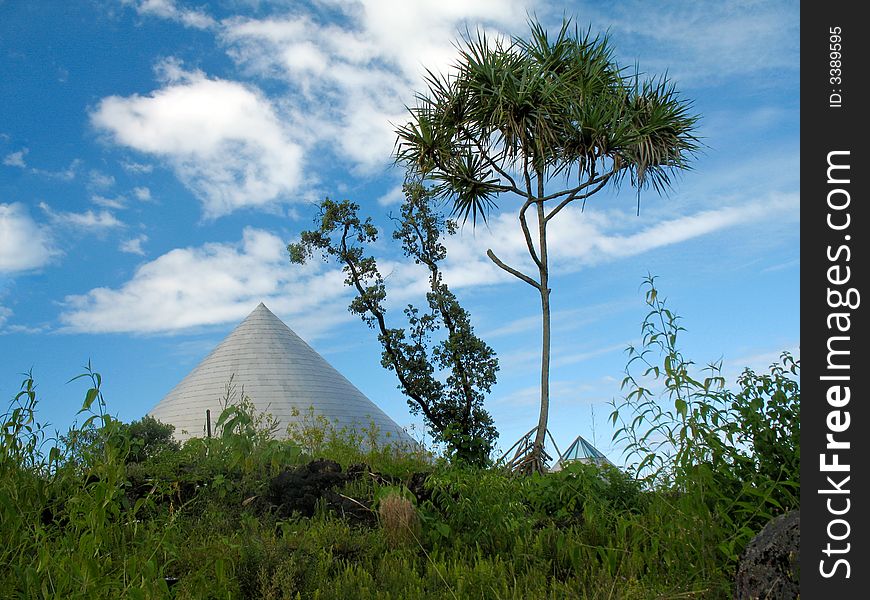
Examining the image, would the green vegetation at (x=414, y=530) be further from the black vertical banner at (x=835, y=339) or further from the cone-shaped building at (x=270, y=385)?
the cone-shaped building at (x=270, y=385)

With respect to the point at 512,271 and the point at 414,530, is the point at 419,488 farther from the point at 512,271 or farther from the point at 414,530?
A: the point at 512,271

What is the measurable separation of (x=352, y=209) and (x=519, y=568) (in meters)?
14.4

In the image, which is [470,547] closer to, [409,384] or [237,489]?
[237,489]

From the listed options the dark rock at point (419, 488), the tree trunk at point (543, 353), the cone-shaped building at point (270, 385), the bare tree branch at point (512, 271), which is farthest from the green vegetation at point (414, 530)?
the cone-shaped building at point (270, 385)

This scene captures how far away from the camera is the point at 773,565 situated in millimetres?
3660

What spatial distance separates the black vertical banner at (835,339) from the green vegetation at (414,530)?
2.80 ft

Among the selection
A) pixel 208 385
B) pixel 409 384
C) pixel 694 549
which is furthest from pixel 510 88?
pixel 208 385

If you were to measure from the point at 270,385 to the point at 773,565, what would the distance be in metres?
16.9

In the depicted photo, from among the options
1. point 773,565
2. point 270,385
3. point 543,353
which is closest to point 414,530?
point 773,565

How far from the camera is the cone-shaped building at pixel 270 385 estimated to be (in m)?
18.9

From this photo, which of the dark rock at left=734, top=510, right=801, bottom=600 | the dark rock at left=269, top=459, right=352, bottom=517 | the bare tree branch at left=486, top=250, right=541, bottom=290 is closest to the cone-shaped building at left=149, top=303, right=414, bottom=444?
the bare tree branch at left=486, top=250, right=541, bottom=290

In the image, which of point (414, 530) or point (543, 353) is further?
point (543, 353)

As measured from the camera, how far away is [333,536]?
18.4ft

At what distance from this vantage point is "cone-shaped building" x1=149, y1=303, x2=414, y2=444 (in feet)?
62.0
